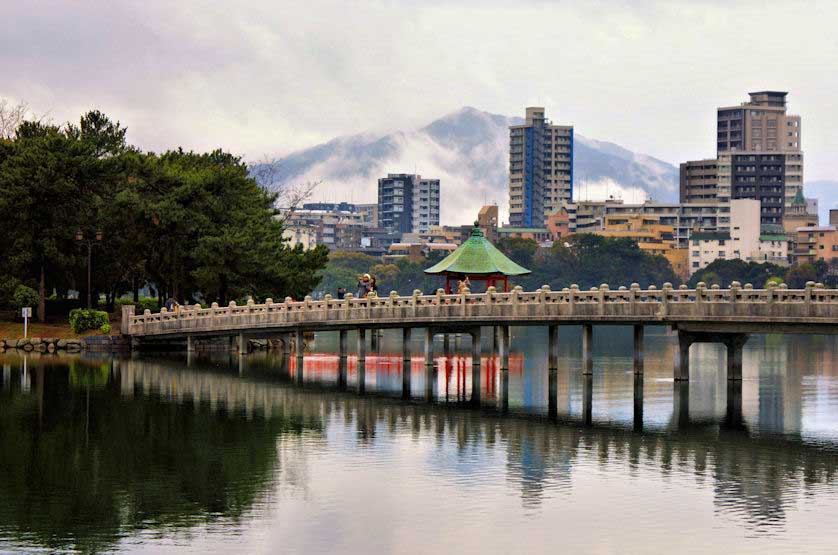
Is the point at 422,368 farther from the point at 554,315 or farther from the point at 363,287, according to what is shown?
the point at 554,315

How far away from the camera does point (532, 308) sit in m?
64.9

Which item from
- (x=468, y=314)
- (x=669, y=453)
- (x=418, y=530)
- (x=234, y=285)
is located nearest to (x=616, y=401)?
(x=468, y=314)

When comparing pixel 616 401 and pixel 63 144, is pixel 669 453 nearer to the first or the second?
pixel 616 401

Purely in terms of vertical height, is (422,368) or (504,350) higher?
(504,350)

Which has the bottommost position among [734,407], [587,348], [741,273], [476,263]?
[734,407]

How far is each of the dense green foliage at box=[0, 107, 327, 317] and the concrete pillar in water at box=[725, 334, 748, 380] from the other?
31.4 meters

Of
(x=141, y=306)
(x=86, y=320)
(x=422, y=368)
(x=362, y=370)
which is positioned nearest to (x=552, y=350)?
(x=422, y=368)

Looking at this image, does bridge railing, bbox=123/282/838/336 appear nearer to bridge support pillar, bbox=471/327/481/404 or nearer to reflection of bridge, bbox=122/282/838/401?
reflection of bridge, bbox=122/282/838/401

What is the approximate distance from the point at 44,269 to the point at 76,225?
11.5 feet

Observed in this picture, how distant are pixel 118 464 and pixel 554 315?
27.4 metres

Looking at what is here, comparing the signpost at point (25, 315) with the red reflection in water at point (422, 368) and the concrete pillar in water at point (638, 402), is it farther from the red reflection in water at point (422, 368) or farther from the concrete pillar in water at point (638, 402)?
Result: the concrete pillar in water at point (638, 402)

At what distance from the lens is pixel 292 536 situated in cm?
3158

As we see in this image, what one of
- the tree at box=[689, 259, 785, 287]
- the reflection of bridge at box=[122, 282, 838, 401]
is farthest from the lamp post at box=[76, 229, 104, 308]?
the tree at box=[689, 259, 785, 287]

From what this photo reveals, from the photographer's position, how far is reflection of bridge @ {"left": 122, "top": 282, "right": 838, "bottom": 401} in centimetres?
5731
